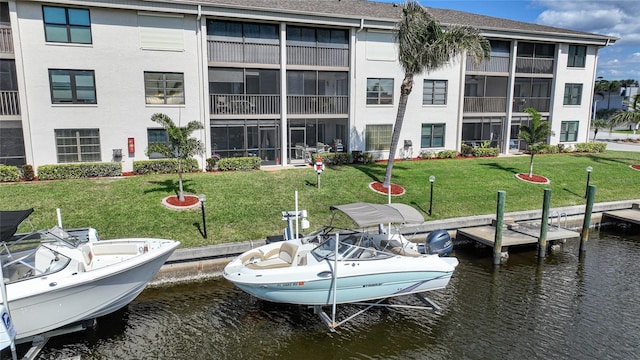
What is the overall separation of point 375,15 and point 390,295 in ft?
68.7

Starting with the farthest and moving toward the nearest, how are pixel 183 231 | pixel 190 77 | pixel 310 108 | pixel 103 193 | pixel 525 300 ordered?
pixel 310 108 < pixel 190 77 < pixel 103 193 < pixel 183 231 < pixel 525 300

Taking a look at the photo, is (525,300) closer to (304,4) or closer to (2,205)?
(2,205)

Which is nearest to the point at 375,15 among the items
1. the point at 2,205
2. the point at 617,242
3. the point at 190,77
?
the point at 190,77

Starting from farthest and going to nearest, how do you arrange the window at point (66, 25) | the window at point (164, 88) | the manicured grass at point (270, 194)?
1. the window at point (164, 88)
2. the window at point (66, 25)
3. the manicured grass at point (270, 194)

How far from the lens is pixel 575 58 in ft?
109

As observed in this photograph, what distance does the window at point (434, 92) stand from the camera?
2936 centimetres

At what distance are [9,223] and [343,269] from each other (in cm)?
830

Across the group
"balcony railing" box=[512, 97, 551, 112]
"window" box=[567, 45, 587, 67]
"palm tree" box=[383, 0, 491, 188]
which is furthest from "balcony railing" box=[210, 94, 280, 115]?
"window" box=[567, 45, 587, 67]

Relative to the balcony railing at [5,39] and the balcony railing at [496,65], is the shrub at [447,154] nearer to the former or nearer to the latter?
the balcony railing at [496,65]

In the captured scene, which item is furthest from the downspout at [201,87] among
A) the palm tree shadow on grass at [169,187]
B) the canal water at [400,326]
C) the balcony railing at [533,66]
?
the balcony railing at [533,66]

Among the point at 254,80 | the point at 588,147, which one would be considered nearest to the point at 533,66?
the point at 588,147

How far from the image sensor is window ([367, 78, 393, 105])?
2756 cm

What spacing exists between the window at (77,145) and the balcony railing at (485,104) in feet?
80.2

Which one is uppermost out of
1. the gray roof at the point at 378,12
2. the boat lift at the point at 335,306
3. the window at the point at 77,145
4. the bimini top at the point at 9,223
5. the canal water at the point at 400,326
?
the gray roof at the point at 378,12
